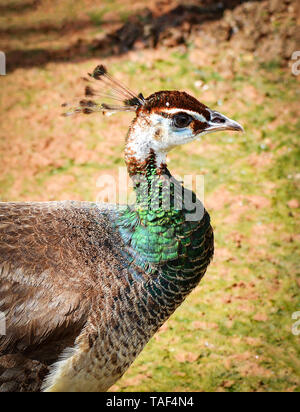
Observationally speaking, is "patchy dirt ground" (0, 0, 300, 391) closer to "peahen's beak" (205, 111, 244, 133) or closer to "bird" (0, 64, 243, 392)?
"bird" (0, 64, 243, 392)

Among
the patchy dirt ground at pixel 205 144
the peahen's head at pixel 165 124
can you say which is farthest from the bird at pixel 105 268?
the patchy dirt ground at pixel 205 144

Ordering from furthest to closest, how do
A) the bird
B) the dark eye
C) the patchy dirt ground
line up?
the patchy dirt ground → the dark eye → the bird

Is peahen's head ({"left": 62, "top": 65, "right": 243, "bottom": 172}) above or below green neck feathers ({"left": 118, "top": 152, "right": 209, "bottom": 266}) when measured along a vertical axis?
above

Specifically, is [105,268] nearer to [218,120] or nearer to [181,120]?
[181,120]

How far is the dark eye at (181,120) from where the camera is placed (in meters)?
2.47

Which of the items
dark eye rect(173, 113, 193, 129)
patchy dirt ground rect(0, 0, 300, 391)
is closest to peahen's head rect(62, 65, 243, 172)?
dark eye rect(173, 113, 193, 129)

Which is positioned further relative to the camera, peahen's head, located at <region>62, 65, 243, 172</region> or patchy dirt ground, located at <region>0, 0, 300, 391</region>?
patchy dirt ground, located at <region>0, 0, 300, 391</region>

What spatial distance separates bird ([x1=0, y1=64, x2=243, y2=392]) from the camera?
7.74 ft

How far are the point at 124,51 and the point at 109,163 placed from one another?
2.06m

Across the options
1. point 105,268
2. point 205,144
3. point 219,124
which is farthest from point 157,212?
point 205,144

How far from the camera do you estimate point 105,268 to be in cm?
250

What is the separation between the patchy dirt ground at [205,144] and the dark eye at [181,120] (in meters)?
1.74

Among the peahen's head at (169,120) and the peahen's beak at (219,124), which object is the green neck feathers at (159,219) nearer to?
the peahen's head at (169,120)

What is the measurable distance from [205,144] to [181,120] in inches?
106
